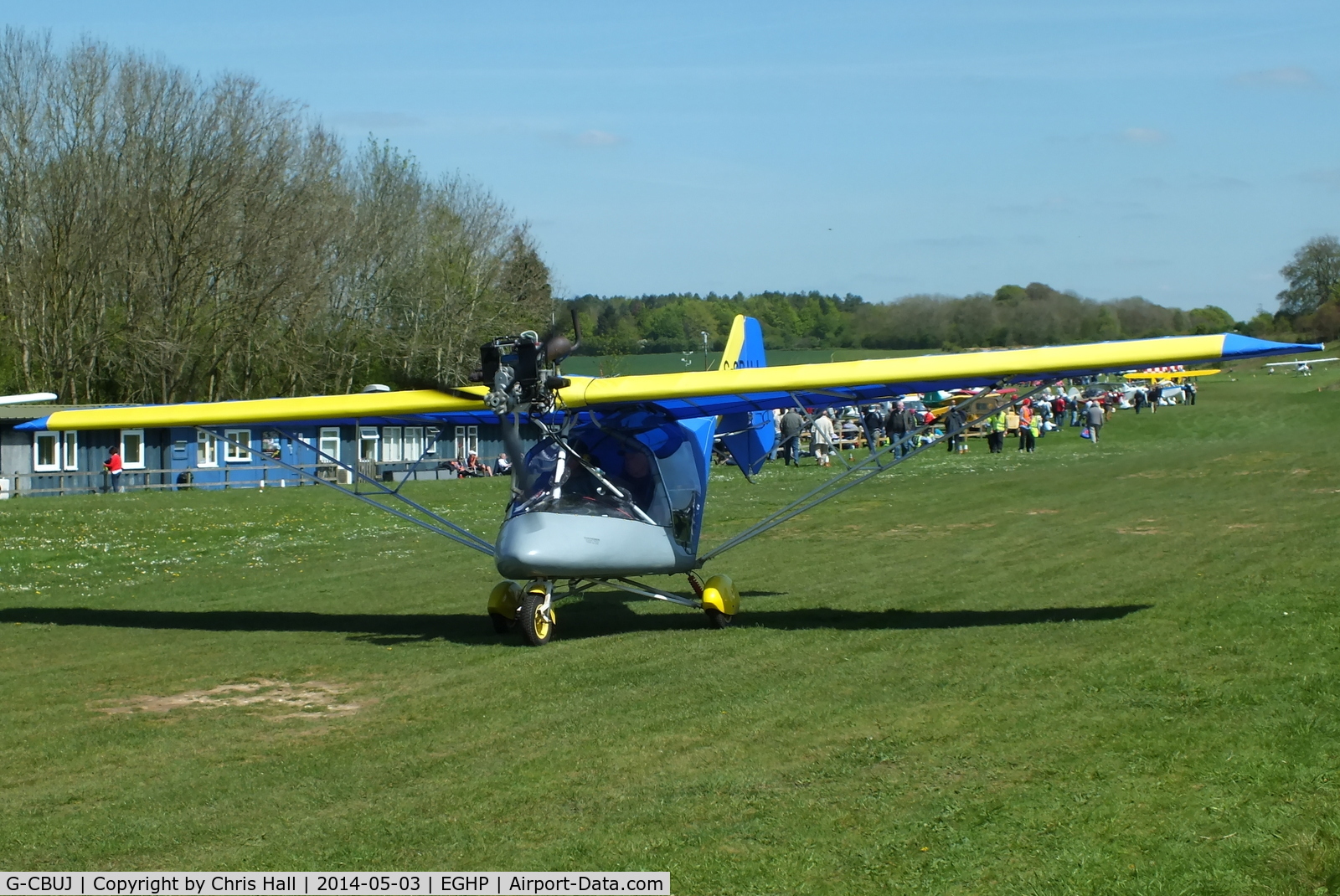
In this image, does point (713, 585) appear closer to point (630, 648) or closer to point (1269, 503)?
point (630, 648)

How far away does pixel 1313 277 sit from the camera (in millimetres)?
75562

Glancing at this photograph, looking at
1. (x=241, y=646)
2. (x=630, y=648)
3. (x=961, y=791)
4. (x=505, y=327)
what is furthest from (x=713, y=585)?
(x=505, y=327)

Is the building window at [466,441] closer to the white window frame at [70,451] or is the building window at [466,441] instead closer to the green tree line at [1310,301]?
the white window frame at [70,451]

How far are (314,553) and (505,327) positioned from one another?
31.6m

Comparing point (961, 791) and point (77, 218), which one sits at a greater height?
point (77, 218)

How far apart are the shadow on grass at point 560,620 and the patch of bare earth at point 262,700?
2.28 meters

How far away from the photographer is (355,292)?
193 feet

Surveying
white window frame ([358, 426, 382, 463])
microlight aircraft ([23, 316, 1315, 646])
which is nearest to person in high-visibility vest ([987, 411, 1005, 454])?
white window frame ([358, 426, 382, 463])

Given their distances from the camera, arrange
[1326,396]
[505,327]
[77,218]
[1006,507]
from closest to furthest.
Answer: [1006,507] < [77,218] < [505,327] < [1326,396]

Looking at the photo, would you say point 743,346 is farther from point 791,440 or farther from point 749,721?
point 791,440

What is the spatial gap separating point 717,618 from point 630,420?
2221mm

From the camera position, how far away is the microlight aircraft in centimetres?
1245

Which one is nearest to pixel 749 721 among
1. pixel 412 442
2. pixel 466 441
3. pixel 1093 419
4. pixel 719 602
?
pixel 719 602

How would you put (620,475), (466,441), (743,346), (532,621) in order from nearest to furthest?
(532,621) < (620,475) < (743,346) < (466,441)
